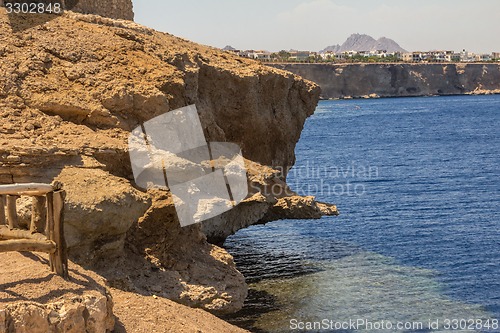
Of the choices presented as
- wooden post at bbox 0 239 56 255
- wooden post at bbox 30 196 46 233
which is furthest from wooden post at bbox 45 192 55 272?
wooden post at bbox 30 196 46 233

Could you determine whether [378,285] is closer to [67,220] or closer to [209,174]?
[209,174]

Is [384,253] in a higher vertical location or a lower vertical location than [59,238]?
lower

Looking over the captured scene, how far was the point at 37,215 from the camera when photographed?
45.0 ft

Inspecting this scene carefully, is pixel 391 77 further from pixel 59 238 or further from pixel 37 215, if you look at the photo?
pixel 59 238

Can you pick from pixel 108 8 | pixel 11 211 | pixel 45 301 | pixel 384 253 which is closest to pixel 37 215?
pixel 11 211

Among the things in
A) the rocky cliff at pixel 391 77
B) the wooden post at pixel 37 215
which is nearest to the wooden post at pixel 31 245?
the wooden post at pixel 37 215

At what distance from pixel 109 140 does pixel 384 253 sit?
14.7 metres

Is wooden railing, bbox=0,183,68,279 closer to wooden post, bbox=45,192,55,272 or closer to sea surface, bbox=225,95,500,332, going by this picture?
wooden post, bbox=45,192,55,272

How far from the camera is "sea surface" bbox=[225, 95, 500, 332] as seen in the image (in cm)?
2130

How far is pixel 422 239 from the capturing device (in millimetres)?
30984

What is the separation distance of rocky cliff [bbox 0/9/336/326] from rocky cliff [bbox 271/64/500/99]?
165 metres

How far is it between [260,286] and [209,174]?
213 inches

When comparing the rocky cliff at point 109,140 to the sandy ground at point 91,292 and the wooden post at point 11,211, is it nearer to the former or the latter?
the wooden post at point 11,211

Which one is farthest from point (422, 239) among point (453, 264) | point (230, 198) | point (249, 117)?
point (230, 198)
